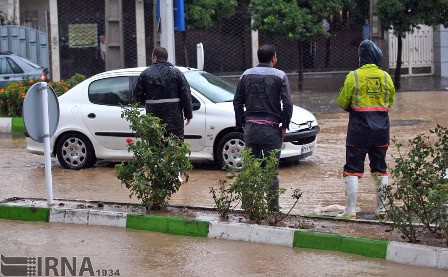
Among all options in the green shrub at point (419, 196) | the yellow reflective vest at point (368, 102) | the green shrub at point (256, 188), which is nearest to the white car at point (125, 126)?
the yellow reflective vest at point (368, 102)

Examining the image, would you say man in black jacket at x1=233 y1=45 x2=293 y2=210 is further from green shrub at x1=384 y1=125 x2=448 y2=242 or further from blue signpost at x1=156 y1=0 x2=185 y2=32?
blue signpost at x1=156 y1=0 x2=185 y2=32

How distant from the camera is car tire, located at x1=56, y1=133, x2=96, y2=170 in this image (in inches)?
538

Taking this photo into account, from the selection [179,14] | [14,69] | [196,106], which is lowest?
[196,106]

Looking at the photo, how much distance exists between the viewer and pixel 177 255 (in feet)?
26.7

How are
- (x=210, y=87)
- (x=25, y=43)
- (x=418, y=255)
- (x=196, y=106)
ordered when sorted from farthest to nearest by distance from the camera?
(x=25, y=43), (x=210, y=87), (x=196, y=106), (x=418, y=255)

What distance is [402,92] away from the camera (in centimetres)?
2642

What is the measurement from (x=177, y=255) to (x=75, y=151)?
589 centimetres

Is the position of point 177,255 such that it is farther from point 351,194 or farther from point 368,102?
point 368,102

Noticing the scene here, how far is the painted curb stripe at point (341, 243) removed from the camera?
793cm

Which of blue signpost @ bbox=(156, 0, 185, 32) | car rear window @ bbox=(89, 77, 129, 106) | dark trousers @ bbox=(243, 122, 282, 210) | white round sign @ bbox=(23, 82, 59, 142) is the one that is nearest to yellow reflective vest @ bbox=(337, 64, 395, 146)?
dark trousers @ bbox=(243, 122, 282, 210)

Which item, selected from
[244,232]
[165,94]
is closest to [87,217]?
[244,232]

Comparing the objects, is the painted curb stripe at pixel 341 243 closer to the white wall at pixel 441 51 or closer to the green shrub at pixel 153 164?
the green shrub at pixel 153 164

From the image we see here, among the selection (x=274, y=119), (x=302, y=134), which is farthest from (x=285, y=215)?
(x=302, y=134)

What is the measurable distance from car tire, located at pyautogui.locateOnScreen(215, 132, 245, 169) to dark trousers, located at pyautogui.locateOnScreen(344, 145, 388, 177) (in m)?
3.63
